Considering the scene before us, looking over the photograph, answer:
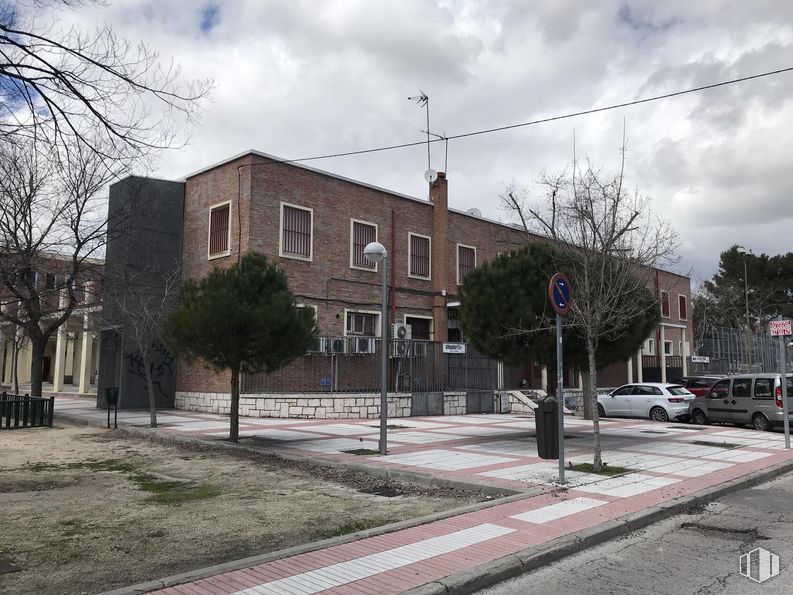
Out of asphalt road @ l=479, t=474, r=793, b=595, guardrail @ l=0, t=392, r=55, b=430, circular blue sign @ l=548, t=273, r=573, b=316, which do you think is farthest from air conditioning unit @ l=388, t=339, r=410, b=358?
asphalt road @ l=479, t=474, r=793, b=595

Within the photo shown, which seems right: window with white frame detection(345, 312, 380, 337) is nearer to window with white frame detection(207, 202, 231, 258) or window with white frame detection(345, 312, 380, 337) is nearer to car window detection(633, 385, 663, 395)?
window with white frame detection(207, 202, 231, 258)

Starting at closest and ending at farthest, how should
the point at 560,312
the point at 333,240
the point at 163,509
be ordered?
the point at 163,509 → the point at 560,312 → the point at 333,240

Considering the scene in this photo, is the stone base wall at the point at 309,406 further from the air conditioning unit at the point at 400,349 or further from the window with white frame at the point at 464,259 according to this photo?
the window with white frame at the point at 464,259

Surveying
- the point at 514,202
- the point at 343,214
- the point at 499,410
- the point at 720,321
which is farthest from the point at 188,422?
the point at 720,321

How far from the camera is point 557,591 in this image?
504cm

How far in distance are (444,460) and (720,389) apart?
11.9m

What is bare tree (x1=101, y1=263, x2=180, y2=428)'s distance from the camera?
1939cm

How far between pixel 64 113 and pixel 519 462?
8898 millimetres

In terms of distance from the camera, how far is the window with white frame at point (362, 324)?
25.2 m

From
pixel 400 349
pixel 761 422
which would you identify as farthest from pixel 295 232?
pixel 761 422

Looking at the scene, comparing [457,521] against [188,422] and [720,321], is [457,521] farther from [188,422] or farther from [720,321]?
[720,321]

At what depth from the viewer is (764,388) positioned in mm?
17906

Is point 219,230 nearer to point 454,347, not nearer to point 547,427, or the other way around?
point 454,347

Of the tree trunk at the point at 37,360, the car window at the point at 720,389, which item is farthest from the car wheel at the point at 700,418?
the tree trunk at the point at 37,360
